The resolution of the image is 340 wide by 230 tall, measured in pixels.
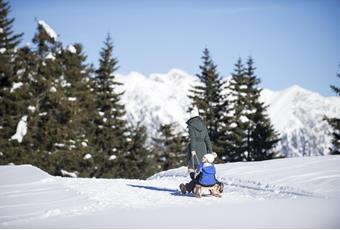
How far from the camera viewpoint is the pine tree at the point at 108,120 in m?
43.0

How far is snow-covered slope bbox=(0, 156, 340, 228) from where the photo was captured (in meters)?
7.28

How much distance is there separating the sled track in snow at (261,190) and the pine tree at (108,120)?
29.0 meters

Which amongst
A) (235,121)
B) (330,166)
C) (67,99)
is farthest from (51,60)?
(330,166)

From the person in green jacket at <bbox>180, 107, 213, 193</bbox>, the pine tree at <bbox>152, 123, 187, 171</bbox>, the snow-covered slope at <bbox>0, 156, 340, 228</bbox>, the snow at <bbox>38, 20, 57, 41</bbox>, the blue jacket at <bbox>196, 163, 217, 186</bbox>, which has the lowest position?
the snow-covered slope at <bbox>0, 156, 340, 228</bbox>

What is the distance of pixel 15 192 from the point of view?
12.1 meters

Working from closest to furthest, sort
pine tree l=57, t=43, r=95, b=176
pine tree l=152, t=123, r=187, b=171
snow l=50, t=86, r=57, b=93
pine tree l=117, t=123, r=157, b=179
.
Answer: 1. snow l=50, t=86, r=57, b=93
2. pine tree l=57, t=43, r=95, b=176
3. pine tree l=117, t=123, r=157, b=179
4. pine tree l=152, t=123, r=187, b=171

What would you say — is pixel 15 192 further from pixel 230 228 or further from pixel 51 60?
pixel 51 60

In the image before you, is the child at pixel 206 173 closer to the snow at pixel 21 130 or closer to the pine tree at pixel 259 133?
the snow at pixel 21 130

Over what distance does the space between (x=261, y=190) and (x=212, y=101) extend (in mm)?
30224

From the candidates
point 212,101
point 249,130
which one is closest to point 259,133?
point 249,130

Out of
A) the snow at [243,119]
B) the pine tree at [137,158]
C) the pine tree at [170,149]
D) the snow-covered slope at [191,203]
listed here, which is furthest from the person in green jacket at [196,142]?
the pine tree at [170,149]

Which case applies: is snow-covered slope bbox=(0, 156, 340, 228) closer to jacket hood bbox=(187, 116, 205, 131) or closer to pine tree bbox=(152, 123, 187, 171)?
jacket hood bbox=(187, 116, 205, 131)

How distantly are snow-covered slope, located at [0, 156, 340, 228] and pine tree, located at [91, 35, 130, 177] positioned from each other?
2652cm

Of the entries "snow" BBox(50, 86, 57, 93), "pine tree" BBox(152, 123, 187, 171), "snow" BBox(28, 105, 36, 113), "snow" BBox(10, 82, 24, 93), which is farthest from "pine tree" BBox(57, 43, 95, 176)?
"pine tree" BBox(152, 123, 187, 171)
